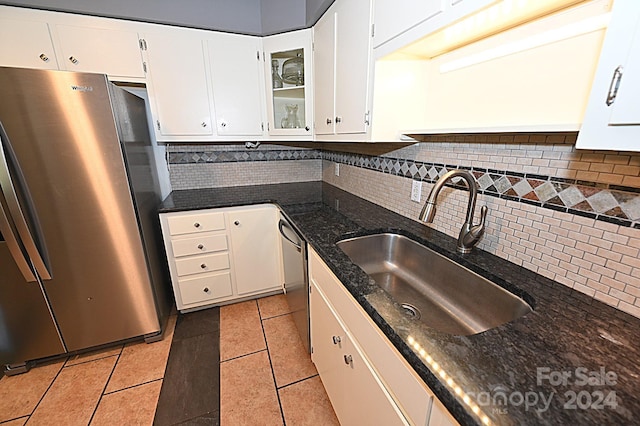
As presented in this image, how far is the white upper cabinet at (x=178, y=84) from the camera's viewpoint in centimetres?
179

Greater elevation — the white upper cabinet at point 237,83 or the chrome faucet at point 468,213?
the white upper cabinet at point 237,83

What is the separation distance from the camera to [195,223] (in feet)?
6.19

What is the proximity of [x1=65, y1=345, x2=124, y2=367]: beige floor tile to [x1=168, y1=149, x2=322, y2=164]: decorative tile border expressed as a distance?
4.79 feet

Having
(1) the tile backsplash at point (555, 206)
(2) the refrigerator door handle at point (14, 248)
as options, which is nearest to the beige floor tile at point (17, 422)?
(2) the refrigerator door handle at point (14, 248)

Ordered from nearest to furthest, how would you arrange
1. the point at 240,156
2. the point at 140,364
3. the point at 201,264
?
the point at 140,364, the point at 201,264, the point at 240,156

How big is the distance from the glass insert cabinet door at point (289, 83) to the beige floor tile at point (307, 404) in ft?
5.59

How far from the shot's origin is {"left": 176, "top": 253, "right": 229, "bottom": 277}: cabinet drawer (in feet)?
6.37

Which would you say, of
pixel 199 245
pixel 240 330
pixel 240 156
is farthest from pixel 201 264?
pixel 240 156

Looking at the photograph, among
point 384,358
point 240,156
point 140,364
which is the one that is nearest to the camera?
point 384,358

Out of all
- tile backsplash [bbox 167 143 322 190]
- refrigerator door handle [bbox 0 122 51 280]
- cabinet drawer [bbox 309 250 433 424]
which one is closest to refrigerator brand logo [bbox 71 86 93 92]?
refrigerator door handle [bbox 0 122 51 280]

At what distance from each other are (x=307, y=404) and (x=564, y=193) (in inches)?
59.4

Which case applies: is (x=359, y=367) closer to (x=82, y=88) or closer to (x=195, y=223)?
(x=195, y=223)

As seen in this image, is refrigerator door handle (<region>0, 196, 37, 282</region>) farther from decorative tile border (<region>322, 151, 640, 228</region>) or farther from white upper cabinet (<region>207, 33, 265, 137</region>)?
decorative tile border (<region>322, 151, 640, 228</region>)

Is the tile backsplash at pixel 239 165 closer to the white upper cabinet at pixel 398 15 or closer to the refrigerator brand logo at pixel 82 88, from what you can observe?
the refrigerator brand logo at pixel 82 88
